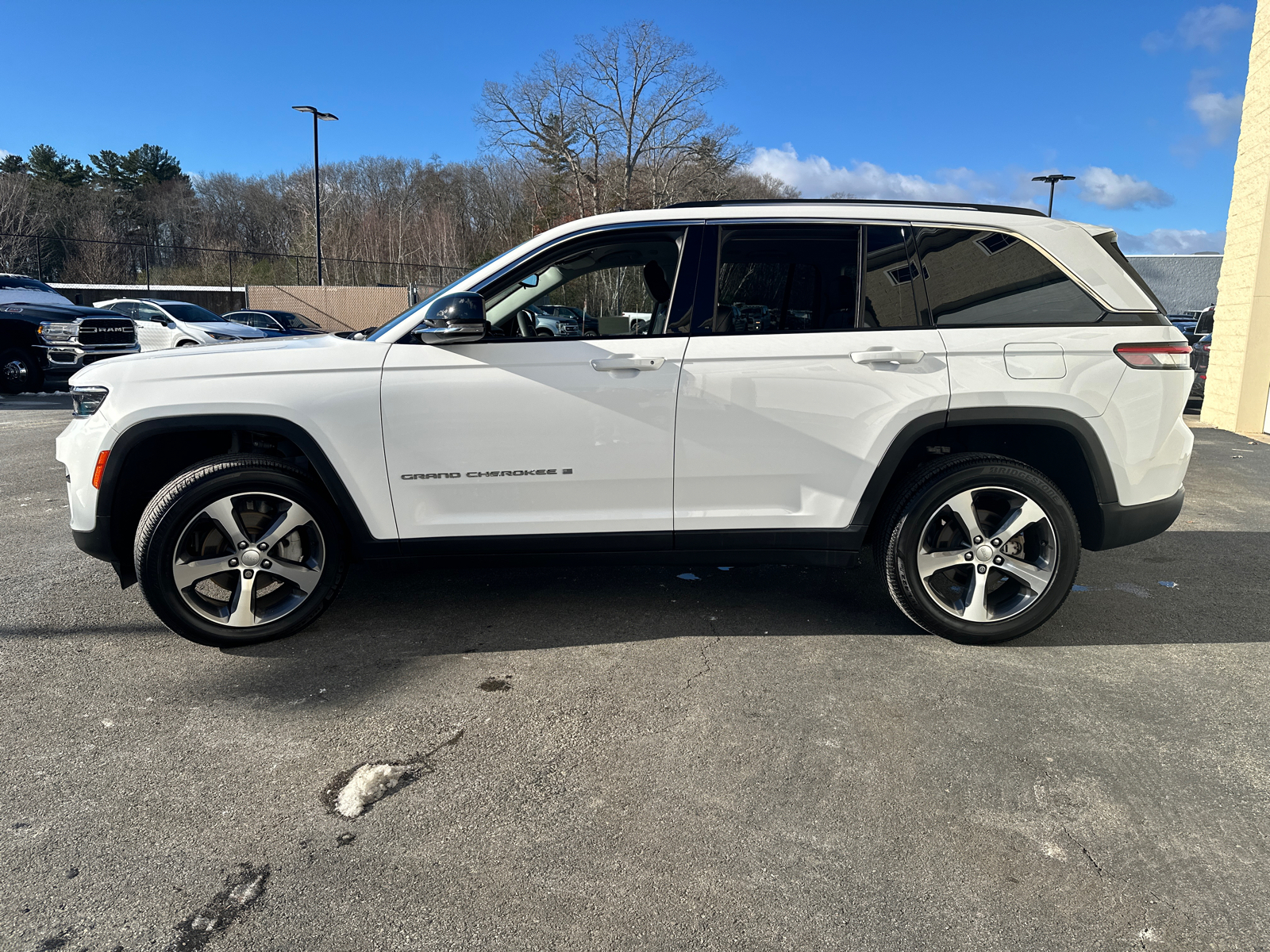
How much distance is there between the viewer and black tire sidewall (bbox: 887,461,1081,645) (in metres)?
3.65

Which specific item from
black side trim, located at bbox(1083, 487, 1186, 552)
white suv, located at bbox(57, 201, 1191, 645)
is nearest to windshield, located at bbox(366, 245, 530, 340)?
white suv, located at bbox(57, 201, 1191, 645)

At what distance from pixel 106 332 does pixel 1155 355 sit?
1472cm

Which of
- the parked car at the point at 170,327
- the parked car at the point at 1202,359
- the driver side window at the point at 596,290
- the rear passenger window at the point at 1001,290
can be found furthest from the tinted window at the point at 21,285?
the parked car at the point at 1202,359

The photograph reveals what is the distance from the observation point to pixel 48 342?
1351 cm

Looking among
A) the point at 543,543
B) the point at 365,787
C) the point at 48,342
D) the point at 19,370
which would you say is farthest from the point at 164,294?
the point at 365,787

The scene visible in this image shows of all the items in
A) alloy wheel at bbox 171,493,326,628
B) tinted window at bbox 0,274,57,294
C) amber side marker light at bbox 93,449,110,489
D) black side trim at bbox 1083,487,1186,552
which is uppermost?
tinted window at bbox 0,274,57,294

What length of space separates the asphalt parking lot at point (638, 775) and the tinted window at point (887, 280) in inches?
57.1

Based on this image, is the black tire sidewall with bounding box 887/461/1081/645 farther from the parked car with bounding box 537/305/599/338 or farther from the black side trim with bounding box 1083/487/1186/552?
the parked car with bounding box 537/305/599/338

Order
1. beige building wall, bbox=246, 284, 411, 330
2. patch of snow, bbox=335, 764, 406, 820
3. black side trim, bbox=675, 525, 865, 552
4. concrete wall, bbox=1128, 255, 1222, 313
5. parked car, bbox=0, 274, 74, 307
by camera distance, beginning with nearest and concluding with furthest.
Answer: patch of snow, bbox=335, 764, 406, 820
black side trim, bbox=675, 525, 865, 552
parked car, bbox=0, 274, 74, 307
concrete wall, bbox=1128, 255, 1222, 313
beige building wall, bbox=246, 284, 411, 330

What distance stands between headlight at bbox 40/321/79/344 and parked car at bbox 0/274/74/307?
139 cm

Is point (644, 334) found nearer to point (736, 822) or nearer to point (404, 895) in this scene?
point (736, 822)

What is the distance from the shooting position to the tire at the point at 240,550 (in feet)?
11.5

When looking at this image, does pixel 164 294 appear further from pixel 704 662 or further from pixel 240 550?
pixel 704 662

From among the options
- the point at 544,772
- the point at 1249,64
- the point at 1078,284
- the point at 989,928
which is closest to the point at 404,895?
the point at 544,772
